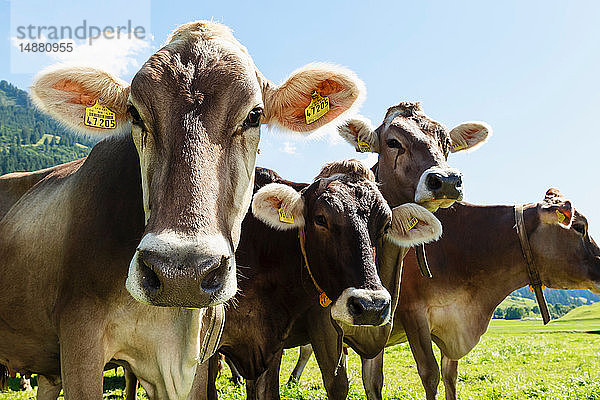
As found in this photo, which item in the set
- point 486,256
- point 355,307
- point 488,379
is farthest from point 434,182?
point 488,379

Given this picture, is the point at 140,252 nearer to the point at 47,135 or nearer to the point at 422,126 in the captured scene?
the point at 422,126

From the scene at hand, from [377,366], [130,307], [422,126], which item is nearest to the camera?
[130,307]

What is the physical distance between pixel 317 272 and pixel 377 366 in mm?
2825

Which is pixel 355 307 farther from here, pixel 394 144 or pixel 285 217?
pixel 394 144

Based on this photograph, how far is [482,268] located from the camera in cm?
648

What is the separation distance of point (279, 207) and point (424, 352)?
2.74 metres

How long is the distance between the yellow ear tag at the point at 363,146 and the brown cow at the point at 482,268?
1463 mm

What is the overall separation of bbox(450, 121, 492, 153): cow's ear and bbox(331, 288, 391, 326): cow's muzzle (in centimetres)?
336

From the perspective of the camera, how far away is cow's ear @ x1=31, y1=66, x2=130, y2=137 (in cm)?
271

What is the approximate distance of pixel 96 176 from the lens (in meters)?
2.95

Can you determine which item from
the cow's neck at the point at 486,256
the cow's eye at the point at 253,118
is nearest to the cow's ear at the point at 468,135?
the cow's neck at the point at 486,256

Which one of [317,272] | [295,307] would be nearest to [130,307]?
[317,272]

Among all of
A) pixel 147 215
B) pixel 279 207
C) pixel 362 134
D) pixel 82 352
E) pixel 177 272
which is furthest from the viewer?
pixel 362 134

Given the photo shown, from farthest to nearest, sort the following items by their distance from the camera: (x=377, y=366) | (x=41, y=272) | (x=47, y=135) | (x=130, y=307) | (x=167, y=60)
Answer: (x=47, y=135)
(x=377, y=366)
(x=41, y=272)
(x=130, y=307)
(x=167, y=60)
